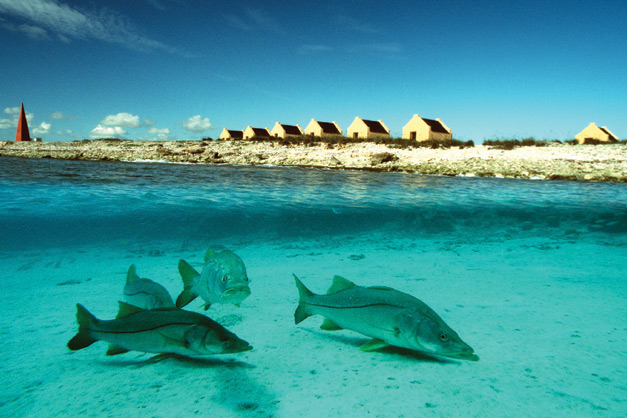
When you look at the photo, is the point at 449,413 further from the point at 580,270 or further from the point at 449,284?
the point at 580,270

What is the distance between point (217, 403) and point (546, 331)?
262 centimetres

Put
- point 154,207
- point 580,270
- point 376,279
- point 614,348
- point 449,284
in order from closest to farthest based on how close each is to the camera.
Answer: point 614,348 → point 449,284 → point 376,279 → point 580,270 → point 154,207

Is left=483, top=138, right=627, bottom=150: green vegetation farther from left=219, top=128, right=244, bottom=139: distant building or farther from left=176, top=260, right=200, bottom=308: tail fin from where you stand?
left=219, top=128, right=244, bottom=139: distant building

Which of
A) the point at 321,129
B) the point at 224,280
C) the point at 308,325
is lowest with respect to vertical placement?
the point at 308,325

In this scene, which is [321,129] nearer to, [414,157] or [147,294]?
[414,157]

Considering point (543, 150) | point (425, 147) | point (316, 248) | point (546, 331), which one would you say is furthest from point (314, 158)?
point (546, 331)

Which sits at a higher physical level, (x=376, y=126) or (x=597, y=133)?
(x=376, y=126)

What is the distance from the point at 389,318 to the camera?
1878mm

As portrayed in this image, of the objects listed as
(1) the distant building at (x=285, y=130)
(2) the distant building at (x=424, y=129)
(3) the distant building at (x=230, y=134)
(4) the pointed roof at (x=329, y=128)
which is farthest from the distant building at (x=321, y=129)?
(3) the distant building at (x=230, y=134)

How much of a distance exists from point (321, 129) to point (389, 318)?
202 feet

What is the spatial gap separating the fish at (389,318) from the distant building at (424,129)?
5008cm

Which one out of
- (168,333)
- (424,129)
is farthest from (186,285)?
(424,129)

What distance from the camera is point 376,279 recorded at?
189 inches

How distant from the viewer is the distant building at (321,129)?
6191 centimetres
